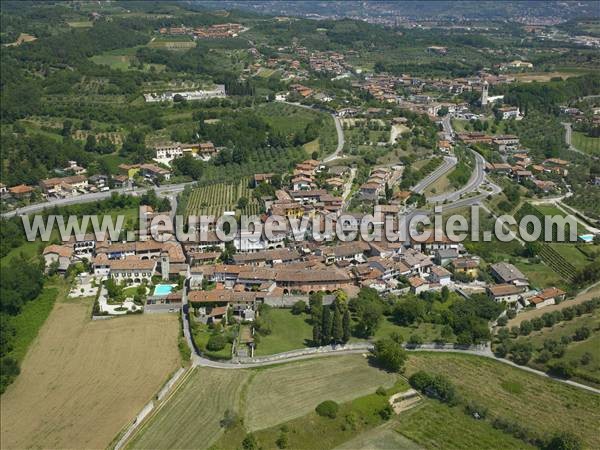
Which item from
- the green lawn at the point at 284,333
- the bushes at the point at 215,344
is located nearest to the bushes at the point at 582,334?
the green lawn at the point at 284,333

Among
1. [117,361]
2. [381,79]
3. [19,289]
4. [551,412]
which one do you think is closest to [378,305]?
[551,412]

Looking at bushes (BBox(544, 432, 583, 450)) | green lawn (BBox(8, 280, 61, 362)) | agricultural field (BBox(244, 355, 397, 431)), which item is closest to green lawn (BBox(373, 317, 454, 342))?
agricultural field (BBox(244, 355, 397, 431))

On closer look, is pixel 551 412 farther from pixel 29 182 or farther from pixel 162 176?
pixel 29 182

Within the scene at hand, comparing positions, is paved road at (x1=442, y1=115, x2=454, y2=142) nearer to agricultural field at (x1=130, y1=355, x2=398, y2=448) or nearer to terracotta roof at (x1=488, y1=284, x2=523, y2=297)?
terracotta roof at (x1=488, y1=284, x2=523, y2=297)

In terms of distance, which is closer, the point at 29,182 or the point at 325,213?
the point at 325,213

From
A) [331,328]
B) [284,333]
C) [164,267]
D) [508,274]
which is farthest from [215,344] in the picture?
[508,274]

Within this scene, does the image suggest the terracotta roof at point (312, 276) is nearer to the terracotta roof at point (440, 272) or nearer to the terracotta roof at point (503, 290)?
the terracotta roof at point (440, 272)
